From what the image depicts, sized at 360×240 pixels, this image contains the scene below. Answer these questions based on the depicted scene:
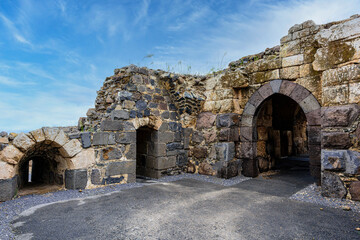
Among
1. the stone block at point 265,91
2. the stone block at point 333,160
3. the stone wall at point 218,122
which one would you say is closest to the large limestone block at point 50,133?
the stone wall at point 218,122

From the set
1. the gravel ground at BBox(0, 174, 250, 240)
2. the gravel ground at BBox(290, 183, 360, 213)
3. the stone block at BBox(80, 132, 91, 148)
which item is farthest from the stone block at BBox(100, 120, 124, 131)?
the gravel ground at BBox(290, 183, 360, 213)

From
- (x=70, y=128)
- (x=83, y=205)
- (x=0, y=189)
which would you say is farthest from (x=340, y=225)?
(x=70, y=128)

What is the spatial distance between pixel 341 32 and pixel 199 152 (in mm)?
3770

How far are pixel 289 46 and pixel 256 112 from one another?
1.58 meters

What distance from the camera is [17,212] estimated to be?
9.68 ft

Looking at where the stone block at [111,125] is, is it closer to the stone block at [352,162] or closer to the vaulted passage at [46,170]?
the vaulted passage at [46,170]

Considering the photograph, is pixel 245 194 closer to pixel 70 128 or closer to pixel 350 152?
pixel 350 152

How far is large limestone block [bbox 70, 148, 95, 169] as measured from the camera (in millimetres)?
4023

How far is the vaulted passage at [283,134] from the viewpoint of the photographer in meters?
5.93

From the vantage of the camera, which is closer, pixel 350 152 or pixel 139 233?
pixel 139 233

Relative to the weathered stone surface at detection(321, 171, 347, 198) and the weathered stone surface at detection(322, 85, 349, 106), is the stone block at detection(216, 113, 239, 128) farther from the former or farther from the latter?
the weathered stone surface at detection(321, 171, 347, 198)

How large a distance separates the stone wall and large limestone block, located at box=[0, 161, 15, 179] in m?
0.01

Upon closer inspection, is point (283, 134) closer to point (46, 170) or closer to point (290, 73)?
point (290, 73)

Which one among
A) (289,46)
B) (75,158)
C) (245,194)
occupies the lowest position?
(245,194)
